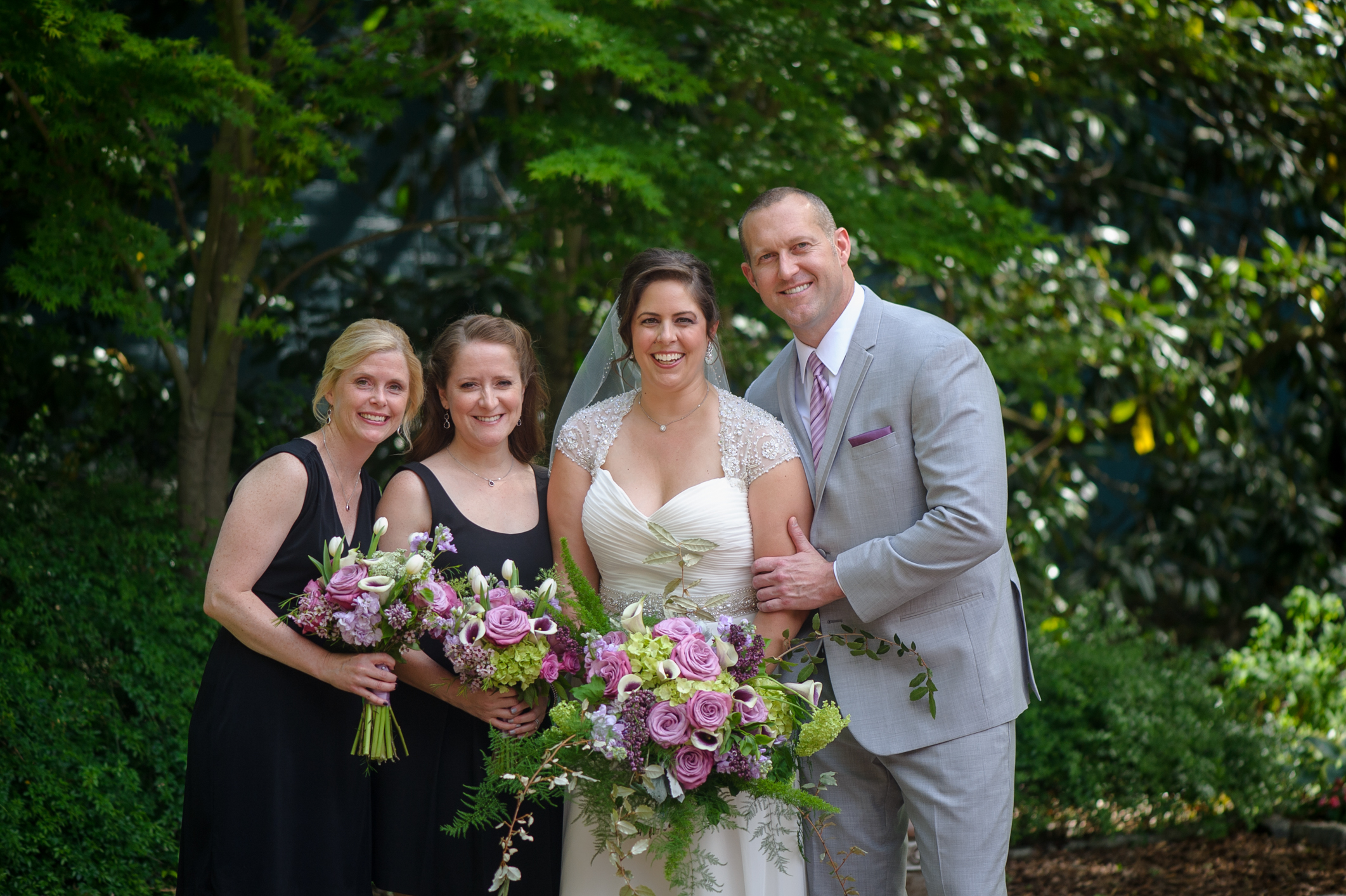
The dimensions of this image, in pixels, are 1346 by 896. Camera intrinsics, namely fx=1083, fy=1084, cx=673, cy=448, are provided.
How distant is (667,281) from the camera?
277 centimetres

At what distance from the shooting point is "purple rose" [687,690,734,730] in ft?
7.17

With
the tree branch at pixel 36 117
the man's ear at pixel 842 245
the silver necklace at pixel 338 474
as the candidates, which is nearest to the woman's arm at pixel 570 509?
the silver necklace at pixel 338 474

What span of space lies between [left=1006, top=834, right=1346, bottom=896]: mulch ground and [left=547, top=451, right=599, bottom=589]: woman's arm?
8.74 feet

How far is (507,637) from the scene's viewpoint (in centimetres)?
237

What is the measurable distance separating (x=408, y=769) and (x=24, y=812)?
65.3 inches

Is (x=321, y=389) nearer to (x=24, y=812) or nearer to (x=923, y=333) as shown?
(x=923, y=333)

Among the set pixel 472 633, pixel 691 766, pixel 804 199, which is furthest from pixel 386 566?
pixel 804 199

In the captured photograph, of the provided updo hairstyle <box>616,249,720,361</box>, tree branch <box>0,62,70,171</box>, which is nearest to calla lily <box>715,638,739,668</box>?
updo hairstyle <box>616,249,720,361</box>

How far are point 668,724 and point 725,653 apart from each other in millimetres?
200

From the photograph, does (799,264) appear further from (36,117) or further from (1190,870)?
(1190,870)

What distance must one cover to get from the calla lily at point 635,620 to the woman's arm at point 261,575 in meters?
0.60

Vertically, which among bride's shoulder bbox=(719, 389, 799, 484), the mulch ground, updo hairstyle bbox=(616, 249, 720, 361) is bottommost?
the mulch ground

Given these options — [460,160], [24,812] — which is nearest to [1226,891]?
[24,812]

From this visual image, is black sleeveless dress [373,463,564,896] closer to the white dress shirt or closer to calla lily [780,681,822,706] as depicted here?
calla lily [780,681,822,706]
